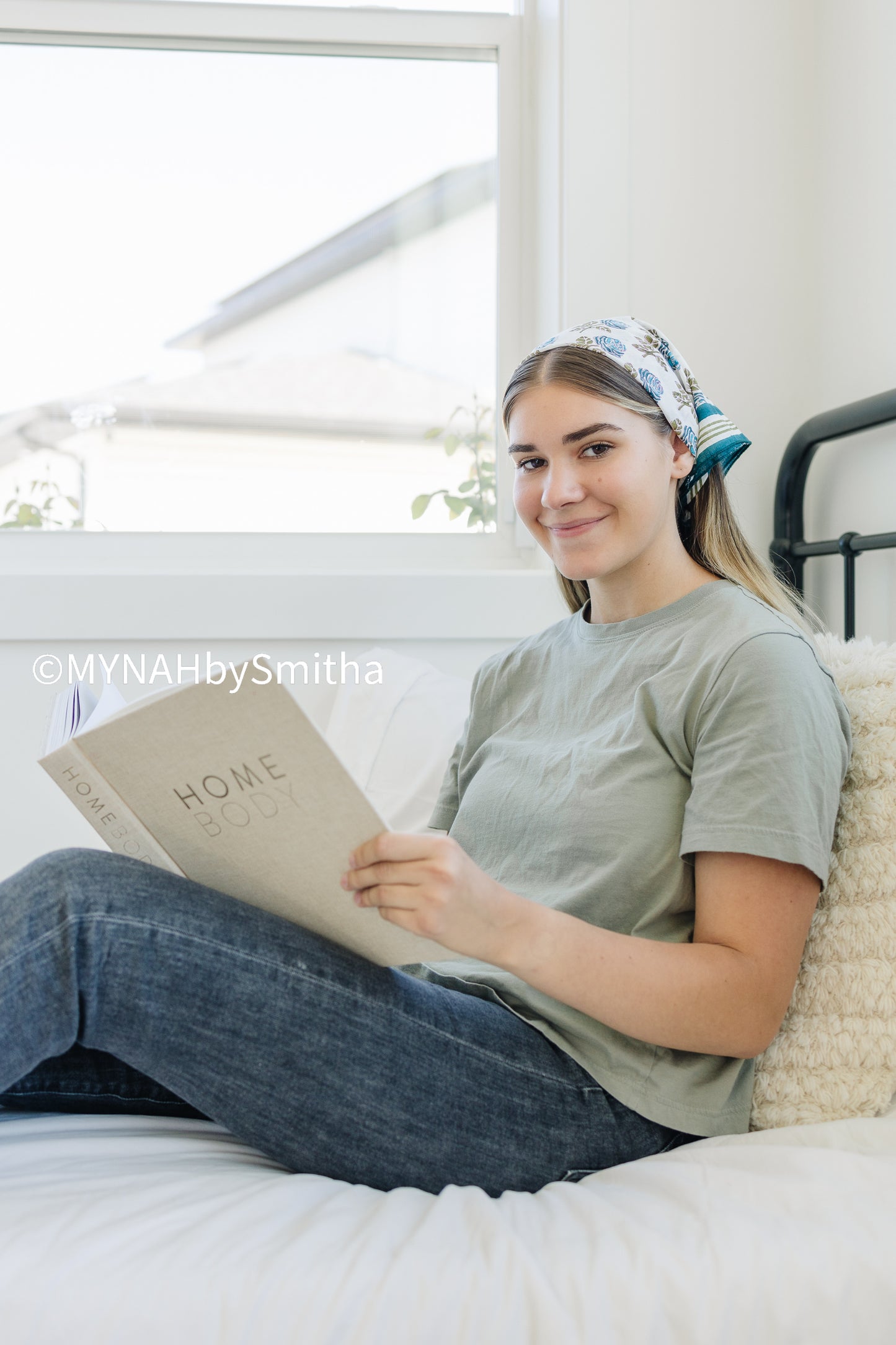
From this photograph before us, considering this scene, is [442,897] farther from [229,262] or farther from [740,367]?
[229,262]

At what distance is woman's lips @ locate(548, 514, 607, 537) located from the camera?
1.03 metres

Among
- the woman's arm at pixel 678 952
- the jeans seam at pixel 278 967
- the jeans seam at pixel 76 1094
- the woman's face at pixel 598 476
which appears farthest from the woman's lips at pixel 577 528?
the jeans seam at pixel 76 1094

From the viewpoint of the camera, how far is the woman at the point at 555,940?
745 millimetres

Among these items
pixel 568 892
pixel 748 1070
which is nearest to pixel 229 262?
pixel 568 892

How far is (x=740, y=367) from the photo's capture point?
173 cm

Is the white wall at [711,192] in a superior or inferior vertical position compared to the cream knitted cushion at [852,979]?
superior

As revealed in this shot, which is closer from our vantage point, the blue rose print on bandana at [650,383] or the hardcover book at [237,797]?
the hardcover book at [237,797]

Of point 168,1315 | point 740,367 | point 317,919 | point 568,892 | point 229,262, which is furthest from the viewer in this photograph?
point 229,262

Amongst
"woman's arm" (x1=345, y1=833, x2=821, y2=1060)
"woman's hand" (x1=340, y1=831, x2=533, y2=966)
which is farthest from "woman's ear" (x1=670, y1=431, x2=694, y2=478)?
"woman's hand" (x1=340, y1=831, x2=533, y2=966)

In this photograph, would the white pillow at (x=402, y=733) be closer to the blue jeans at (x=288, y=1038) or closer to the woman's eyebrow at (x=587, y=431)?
the woman's eyebrow at (x=587, y=431)

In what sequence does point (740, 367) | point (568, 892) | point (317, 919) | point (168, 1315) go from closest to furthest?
point (168, 1315) < point (317, 919) < point (568, 892) < point (740, 367)

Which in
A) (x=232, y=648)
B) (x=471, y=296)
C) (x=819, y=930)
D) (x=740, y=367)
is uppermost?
(x=471, y=296)

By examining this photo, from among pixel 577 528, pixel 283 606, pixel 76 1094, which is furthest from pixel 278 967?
pixel 283 606

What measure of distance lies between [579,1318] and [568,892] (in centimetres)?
33
